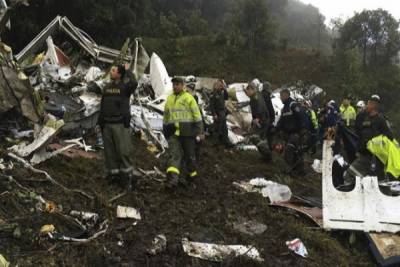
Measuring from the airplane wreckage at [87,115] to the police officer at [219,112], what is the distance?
266mm

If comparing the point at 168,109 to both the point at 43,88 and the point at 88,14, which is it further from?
the point at 88,14

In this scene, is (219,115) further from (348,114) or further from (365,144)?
(365,144)

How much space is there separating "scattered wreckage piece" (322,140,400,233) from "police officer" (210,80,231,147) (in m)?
4.88

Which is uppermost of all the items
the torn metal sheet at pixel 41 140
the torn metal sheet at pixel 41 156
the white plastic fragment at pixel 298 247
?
the torn metal sheet at pixel 41 140

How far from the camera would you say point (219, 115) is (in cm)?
1029

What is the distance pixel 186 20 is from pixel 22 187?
83.9 ft

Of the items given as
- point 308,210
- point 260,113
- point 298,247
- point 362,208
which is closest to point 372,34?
point 260,113

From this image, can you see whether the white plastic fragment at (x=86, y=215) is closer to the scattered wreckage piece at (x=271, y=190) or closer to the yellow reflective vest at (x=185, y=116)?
the yellow reflective vest at (x=185, y=116)

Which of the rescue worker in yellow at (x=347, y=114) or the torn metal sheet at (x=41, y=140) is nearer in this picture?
the torn metal sheet at (x=41, y=140)

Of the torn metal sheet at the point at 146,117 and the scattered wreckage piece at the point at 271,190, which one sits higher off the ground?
the torn metal sheet at the point at 146,117

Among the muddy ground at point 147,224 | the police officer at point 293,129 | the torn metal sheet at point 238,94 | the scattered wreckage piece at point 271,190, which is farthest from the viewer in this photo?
the torn metal sheet at point 238,94

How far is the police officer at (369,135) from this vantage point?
6.08 meters

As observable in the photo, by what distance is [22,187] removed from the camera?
16.9 feet

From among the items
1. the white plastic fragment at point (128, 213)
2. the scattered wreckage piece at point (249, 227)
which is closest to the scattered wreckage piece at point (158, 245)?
the white plastic fragment at point (128, 213)
